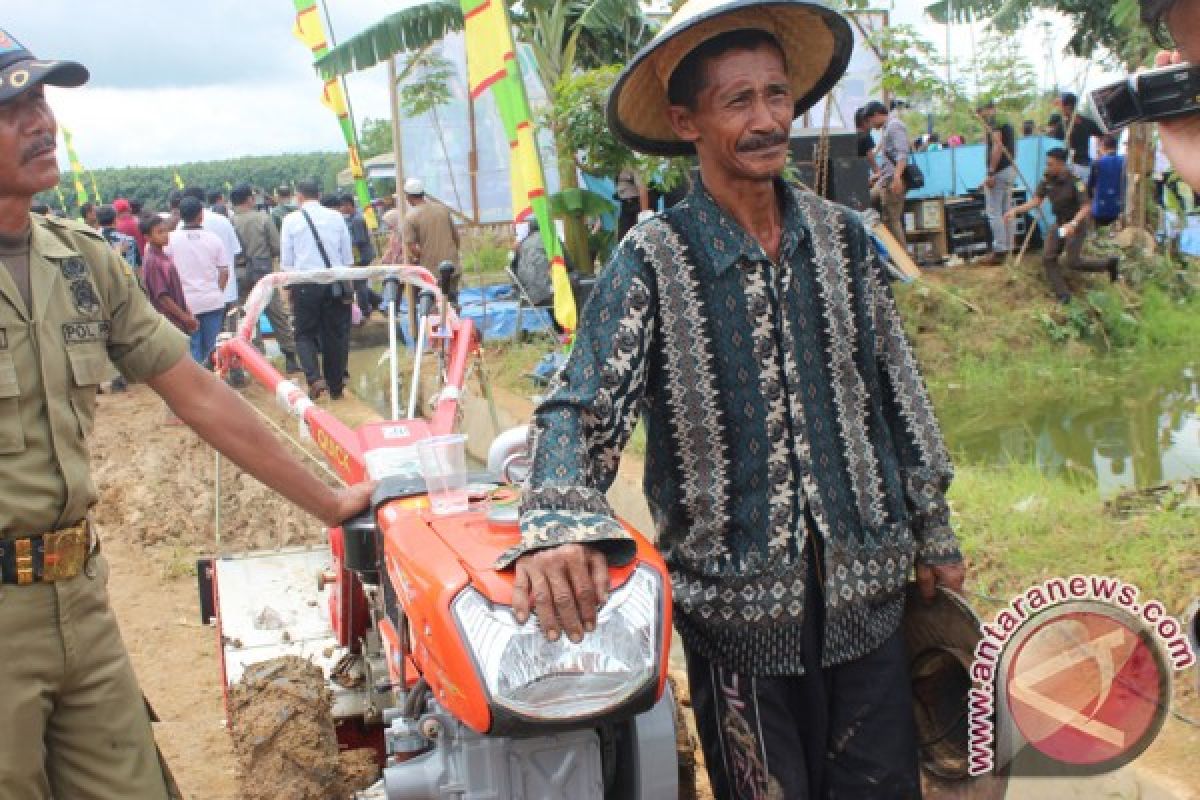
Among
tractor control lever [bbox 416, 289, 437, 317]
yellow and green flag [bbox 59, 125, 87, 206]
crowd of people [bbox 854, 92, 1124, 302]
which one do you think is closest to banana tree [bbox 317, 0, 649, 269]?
crowd of people [bbox 854, 92, 1124, 302]

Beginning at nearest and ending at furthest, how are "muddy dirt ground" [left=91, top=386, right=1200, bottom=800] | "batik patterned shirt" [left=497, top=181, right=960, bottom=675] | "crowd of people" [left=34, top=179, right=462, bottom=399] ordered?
"batik patterned shirt" [left=497, top=181, right=960, bottom=675] → "muddy dirt ground" [left=91, top=386, right=1200, bottom=800] → "crowd of people" [left=34, top=179, right=462, bottom=399]

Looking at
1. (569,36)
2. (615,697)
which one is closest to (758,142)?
(615,697)

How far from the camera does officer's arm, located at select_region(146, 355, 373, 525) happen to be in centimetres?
266

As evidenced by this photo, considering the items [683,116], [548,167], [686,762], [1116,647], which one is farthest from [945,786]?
[548,167]

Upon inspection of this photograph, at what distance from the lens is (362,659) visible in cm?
373

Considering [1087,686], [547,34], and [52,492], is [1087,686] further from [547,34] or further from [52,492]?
[547,34]

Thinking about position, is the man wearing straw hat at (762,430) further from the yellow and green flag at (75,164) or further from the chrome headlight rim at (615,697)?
the yellow and green flag at (75,164)

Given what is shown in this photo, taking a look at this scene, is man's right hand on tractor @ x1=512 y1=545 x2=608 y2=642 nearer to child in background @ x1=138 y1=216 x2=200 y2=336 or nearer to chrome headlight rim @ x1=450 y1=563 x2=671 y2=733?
chrome headlight rim @ x1=450 y1=563 x2=671 y2=733

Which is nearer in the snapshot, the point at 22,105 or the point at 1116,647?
the point at 1116,647

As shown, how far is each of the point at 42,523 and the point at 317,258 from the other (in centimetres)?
795

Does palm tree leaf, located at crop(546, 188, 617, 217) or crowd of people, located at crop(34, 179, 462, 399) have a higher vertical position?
palm tree leaf, located at crop(546, 188, 617, 217)

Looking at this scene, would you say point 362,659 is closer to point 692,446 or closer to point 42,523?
point 42,523

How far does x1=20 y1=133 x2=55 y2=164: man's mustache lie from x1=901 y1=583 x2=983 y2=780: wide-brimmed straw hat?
6.18ft

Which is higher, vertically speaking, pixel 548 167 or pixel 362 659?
pixel 548 167
